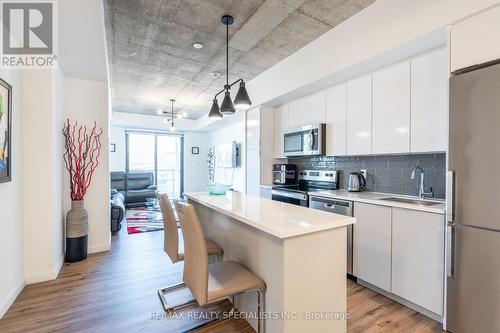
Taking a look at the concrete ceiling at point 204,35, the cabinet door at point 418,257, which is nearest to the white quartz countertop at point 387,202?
the cabinet door at point 418,257

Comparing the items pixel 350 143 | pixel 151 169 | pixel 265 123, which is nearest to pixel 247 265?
pixel 350 143

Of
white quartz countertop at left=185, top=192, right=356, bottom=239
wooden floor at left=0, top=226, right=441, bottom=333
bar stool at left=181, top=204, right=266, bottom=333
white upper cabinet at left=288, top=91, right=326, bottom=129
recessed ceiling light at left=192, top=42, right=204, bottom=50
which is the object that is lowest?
wooden floor at left=0, top=226, right=441, bottom=333

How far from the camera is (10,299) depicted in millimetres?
2164

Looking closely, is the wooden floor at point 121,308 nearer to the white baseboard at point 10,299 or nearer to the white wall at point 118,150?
the white baseboard at point 10,299

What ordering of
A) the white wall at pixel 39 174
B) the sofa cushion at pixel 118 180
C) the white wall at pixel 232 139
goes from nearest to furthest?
the white wall at pixel 39 174 → the white wall at pixel 232 139 → the sofa cushion at pixel 118 180

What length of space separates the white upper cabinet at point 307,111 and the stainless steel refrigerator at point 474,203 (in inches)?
68.3

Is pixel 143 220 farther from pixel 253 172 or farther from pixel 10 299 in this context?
pixel 10 299

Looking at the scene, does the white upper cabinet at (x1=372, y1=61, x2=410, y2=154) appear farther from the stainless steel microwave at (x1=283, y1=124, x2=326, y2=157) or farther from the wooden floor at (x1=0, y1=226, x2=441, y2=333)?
the wooden floor at (x1=0, y1=226, x2=441, y2=333)

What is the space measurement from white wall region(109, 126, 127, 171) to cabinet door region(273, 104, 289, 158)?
208 inches

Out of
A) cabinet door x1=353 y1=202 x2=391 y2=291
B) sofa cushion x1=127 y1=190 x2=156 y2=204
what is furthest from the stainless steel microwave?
sofa cushion x1=127 y1=190 x2=156 y2=204

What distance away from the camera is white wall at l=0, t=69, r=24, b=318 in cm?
205

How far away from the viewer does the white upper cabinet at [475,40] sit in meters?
1.62

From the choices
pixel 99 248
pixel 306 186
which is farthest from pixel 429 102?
pixel 99 248

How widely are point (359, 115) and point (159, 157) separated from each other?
6.98 m
